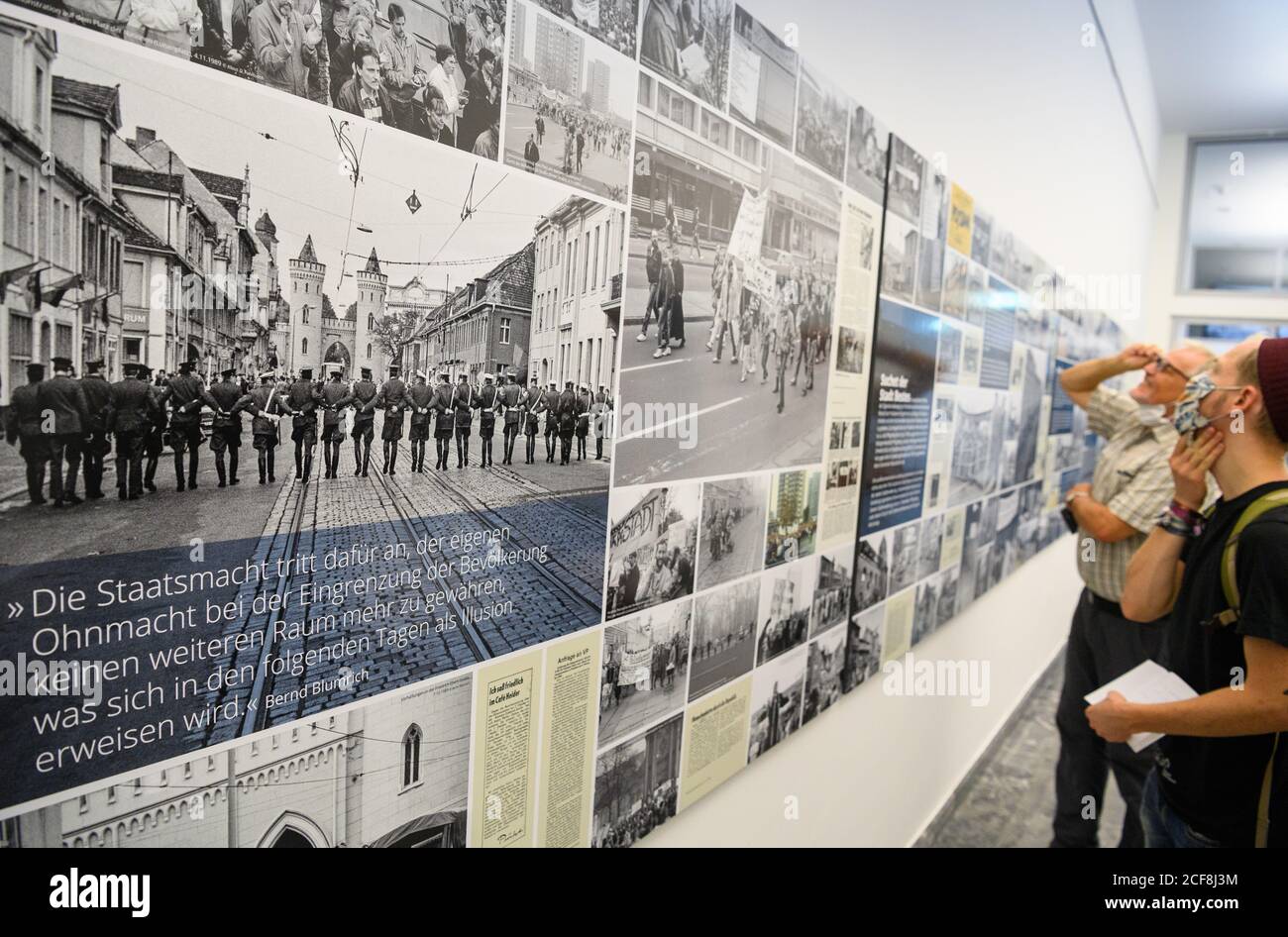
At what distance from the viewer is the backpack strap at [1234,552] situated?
1.50 m

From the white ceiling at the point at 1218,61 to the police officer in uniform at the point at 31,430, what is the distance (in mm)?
5361

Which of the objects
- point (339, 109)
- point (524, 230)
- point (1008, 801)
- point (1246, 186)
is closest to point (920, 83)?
point (524, 230)

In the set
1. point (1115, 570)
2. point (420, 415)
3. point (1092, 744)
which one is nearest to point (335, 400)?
point (420, 415)

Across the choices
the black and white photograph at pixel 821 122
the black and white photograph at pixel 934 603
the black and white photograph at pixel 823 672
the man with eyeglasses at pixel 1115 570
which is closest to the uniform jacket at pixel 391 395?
the black and white photograph at pixel 821 122

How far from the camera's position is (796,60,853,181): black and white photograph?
1639mm

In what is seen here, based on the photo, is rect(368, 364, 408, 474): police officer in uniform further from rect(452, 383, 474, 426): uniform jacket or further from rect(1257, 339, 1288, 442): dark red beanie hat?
rect(1257, 339, 1288, 442): dark red beanie hat

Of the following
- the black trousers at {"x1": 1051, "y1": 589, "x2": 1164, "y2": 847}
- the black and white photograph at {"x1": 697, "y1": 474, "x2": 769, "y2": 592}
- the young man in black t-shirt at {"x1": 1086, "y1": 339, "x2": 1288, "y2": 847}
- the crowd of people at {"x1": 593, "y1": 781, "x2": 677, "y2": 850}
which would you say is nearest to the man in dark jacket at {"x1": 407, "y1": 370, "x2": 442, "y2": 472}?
the black and white photograph at {"x1": 697, "y1": 474, "x2": 769, "y2": 592}

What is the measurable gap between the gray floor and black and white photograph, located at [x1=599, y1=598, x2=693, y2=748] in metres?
2.02

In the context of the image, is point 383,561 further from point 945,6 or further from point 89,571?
point 945,6

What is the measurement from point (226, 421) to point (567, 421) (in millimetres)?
490

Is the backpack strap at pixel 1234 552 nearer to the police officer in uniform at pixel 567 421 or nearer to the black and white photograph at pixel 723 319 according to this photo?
the black and white photograph at pixel 723 319
